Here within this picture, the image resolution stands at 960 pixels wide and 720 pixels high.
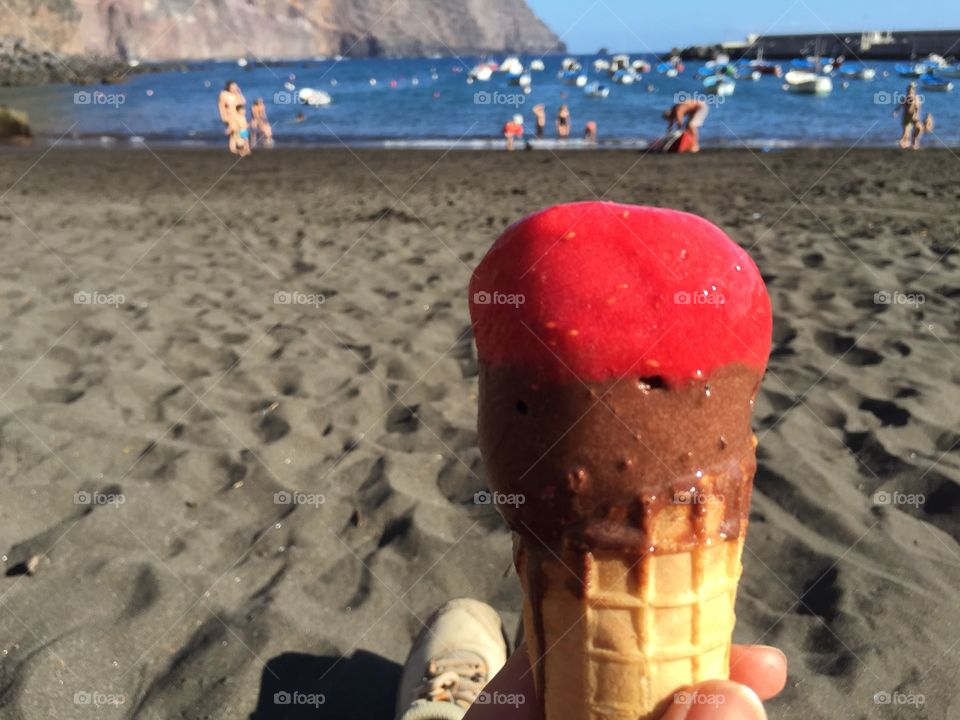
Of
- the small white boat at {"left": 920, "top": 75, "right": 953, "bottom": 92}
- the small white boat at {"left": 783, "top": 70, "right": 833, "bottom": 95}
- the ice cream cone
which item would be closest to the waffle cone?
the ice cream cone

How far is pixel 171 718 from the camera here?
2.51m

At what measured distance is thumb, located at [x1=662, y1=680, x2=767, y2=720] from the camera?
142 cm

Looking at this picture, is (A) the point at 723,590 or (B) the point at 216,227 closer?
(A) the point at 723,590

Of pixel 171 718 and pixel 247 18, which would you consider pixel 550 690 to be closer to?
pixel 171 718

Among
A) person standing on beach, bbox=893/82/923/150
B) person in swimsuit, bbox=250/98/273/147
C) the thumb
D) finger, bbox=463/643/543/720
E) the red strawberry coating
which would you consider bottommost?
person in swimsuit, bbox=250/98/273/147

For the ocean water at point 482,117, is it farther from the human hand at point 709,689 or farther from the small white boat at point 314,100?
the human hand at point 709,689

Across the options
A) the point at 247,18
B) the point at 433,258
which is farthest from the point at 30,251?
the point at 247,18

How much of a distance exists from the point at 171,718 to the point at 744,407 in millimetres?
2087

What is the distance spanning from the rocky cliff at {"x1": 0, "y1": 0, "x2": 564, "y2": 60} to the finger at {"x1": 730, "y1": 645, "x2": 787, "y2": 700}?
88.0 metres

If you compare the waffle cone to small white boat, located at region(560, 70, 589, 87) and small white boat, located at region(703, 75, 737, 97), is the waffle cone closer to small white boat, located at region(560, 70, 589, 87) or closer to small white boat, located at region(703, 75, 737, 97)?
small white boat, located at region(703, 75, 737, 97)

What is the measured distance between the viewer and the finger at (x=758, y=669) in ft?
5.89

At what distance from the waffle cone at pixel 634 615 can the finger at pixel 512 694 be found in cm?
27

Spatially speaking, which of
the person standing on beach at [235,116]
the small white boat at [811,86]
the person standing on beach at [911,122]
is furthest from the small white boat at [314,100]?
the person standing on beach at [911,122]

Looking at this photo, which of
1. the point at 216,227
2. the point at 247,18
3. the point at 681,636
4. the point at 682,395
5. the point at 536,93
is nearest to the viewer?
the point at 682,395
